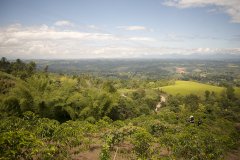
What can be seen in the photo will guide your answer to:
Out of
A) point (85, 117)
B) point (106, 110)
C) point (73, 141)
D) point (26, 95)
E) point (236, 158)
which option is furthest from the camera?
point (106, 110)

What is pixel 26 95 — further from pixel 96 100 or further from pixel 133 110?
pixel 133 110

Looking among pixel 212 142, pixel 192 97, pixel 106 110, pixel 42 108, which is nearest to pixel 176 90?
pixel 192 97

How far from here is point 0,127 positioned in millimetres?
12453

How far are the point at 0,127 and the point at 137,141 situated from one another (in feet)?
26.8

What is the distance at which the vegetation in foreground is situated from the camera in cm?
1129

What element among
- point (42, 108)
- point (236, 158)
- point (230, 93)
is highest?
point (42, 108)

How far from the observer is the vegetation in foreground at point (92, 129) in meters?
11.3

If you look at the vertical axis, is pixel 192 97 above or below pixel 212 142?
below

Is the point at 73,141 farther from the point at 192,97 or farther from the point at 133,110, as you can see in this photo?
the point at 192,97

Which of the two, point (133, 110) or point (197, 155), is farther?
point (133, 110)

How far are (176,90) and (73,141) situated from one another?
79198 mm

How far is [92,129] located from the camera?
50.6 feet

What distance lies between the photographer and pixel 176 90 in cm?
8800

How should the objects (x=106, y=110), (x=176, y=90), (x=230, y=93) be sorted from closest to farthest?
(x=106, y=110)
(x=230, y=93)
(x=176, y=90)
